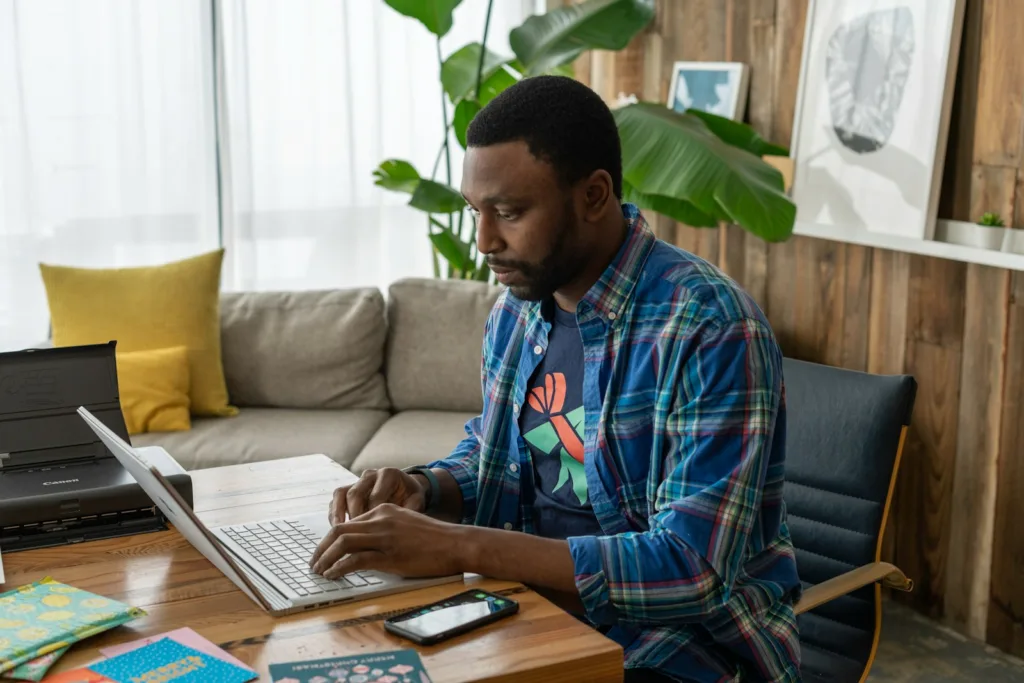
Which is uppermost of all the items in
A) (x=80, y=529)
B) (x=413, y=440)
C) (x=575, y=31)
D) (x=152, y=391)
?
(x=575, y=31)

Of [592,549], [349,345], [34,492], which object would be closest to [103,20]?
[349,345]

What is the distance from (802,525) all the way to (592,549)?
35.5 inches

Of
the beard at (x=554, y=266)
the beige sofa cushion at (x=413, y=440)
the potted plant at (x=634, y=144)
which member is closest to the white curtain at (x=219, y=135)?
the potted plant at (x=634, y=144)

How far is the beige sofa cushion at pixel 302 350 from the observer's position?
3678 millimetres

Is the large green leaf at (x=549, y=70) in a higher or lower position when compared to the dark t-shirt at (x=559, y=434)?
higher

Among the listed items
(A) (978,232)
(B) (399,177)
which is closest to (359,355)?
(B) (399,177)

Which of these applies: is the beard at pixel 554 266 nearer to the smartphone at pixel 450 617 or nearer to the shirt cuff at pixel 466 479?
the shirt cuff at pixel 466 479

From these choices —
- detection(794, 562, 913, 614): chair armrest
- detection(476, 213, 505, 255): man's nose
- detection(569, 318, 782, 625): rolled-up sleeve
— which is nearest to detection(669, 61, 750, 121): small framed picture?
detection(794, 562, 913, 614): chair armrest

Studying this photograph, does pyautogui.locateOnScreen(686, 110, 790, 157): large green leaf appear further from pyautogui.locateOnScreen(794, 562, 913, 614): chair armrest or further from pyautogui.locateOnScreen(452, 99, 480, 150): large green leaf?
pyautogui.locateOnScreen(794, 562, 913, 614): chair armrest

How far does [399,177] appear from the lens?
3926mm

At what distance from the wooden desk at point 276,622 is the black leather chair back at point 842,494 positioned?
0.89 m

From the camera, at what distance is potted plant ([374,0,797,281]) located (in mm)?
3006

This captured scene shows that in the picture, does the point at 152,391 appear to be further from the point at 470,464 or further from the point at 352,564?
the point at 352,564

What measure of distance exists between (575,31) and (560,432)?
2.11m
